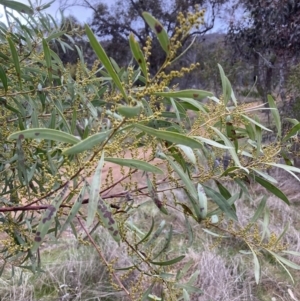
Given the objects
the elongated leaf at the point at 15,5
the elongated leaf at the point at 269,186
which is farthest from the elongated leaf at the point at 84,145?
the elongated leaf at the point at 15,5

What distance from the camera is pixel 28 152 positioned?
66cm

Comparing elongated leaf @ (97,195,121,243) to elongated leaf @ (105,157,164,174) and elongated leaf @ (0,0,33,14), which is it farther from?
elongated leaf @ (0,0,33,14)

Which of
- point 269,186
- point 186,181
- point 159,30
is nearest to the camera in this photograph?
point 159,30

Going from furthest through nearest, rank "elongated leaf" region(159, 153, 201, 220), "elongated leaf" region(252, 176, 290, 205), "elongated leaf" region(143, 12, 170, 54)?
"elongated leaf" region(252, 176, 290, 205)
"elongated leaf" region(159, 153, 201, 220)
"elongated leaf" region(143, 12, 170, 54)

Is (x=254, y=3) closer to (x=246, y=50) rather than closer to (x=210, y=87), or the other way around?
Answer: (x=246, y=50)

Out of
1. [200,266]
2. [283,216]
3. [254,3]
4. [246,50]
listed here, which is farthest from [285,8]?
[200,266]

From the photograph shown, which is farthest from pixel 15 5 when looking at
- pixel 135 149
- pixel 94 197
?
pixel 94 197

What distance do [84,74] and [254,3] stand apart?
418cm

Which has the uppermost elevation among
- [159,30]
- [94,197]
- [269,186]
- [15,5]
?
[15,5]

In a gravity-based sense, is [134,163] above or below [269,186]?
above

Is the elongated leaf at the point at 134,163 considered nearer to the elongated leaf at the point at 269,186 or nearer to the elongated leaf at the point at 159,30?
the elongated leaf at the point at 159,30

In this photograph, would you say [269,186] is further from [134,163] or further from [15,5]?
[15,5]

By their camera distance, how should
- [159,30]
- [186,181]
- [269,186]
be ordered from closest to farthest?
[159,30], [186,181], [269,186]

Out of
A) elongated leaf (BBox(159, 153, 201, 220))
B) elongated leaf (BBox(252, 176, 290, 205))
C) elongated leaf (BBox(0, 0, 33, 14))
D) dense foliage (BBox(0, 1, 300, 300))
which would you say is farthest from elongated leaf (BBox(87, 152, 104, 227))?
elongated leaf (BBox(0, 0, 33, 14))
